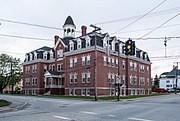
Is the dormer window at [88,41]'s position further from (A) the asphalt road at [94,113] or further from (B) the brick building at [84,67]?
(A) the asphalt road at [94,113]

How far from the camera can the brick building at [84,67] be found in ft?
151

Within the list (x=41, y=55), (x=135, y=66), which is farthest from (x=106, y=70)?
(x=41, y=55)

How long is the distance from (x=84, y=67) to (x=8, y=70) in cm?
3716

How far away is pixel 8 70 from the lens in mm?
75750

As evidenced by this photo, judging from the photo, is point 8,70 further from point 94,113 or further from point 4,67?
point 94,113

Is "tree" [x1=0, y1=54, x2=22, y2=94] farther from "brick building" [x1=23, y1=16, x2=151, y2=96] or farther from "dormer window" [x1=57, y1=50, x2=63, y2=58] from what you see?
"dormer window" [x1=57, y1=50, x2=63, y2=58]

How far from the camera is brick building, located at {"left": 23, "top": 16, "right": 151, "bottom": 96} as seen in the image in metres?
45.9

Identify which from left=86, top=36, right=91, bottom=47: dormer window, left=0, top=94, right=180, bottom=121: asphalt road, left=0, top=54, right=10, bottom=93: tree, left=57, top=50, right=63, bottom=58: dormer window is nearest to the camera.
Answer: left=0, top=94, right=180, bottom=121: asphalt road

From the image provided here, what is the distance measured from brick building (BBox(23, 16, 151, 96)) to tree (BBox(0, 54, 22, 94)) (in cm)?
1079

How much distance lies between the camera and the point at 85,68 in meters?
47.3

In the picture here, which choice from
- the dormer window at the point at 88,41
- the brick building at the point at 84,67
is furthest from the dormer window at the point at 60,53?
the dormer window at the point at 88,41

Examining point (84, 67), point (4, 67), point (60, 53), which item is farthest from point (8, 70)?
point (84, 67)

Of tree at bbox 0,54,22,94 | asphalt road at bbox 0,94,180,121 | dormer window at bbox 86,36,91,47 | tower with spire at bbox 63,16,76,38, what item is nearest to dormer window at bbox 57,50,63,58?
tower with spire at bbox 63,16,76,38

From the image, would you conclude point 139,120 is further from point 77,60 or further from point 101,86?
point 77,60
